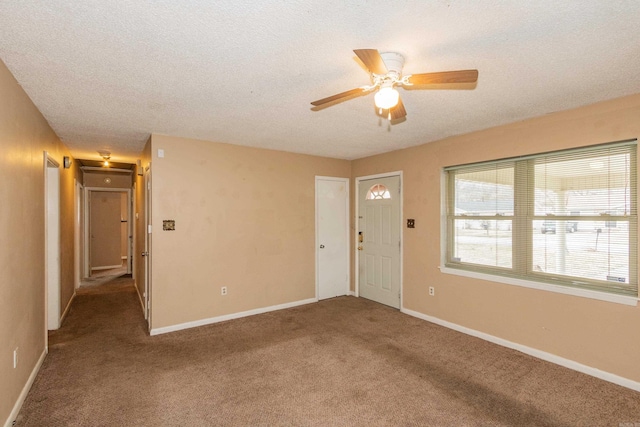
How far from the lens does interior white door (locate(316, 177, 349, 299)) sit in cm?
520

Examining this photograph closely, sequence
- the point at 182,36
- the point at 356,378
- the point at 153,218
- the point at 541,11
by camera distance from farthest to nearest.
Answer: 1. the point at 153,218
2. the point at 356,378
3. the point at 182,36
4. the point at 541,11

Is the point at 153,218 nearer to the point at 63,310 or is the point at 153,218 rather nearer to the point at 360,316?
the point at 63,310

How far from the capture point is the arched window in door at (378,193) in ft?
16.1

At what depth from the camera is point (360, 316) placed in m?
4.37

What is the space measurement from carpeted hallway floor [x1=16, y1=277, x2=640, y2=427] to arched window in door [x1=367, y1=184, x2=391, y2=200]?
1988 millimetres

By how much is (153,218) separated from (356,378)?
114 inches

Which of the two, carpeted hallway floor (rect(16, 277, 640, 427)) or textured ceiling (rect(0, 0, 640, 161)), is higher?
textured ceiling (rect(0, 0, 640, 161))

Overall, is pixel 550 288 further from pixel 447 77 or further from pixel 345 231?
pixel 345 231

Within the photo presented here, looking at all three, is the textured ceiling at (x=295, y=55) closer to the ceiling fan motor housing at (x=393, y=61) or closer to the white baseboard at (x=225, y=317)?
the ceiling fan motor housing at (x=393, y=61)

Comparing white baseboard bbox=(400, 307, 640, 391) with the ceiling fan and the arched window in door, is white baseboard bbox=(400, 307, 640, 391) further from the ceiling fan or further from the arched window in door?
the ceiling fan

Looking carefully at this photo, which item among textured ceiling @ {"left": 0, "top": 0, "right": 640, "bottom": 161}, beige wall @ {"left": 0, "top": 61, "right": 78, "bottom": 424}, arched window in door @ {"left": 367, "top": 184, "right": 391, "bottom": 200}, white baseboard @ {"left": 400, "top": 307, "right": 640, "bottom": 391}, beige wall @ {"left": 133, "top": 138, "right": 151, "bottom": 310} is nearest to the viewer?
textured ceiling @ {"left": 0, "top": 0, "right": 640, "bottom": 161}

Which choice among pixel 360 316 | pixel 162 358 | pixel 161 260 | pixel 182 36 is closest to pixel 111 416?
pixel 162 358

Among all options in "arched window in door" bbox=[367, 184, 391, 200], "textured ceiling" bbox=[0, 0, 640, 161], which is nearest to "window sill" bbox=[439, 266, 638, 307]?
"arched window in door" bbox=[367, 184, 391, 200]

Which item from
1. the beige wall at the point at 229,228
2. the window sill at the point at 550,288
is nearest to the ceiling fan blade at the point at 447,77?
the window sill at the point at 550,288
